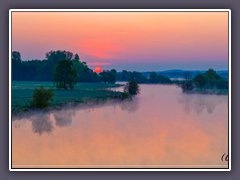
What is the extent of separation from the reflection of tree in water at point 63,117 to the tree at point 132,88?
1.37 ft

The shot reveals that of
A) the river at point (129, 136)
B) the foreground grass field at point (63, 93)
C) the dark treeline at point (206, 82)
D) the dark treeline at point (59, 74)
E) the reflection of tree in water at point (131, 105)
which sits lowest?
the river at point (129, 136)

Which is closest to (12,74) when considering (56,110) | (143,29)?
(56,110)

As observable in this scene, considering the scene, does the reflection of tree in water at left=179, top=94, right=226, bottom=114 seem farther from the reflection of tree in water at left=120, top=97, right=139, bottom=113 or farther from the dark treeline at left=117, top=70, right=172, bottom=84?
the reflection of tree in water at left=120, top=97, right=139, bottom=113

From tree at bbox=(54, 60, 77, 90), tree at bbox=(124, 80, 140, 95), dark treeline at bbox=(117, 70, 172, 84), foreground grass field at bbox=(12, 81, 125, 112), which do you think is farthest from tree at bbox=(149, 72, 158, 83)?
tree at bbox=(54, 60, 77, 90)

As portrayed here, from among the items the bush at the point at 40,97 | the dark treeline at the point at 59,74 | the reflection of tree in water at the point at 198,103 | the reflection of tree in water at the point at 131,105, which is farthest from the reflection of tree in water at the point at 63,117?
the reflection of tree in water at the point at 198,103

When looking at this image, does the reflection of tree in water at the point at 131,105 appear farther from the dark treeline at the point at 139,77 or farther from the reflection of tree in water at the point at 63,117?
the reflection of tree in water at the point at 63,117

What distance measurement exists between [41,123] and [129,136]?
2.03ft

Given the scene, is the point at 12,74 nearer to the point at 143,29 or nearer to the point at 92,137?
the point at 92,137

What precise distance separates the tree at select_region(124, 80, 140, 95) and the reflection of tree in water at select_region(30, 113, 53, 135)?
58 cm

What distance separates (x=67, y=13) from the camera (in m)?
4.03

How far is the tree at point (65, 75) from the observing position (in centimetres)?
404

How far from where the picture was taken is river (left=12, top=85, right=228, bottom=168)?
4.02 metres

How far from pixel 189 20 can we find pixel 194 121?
0.70 m

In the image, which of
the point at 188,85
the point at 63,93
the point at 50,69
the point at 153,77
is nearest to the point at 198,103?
the point at 188,85
